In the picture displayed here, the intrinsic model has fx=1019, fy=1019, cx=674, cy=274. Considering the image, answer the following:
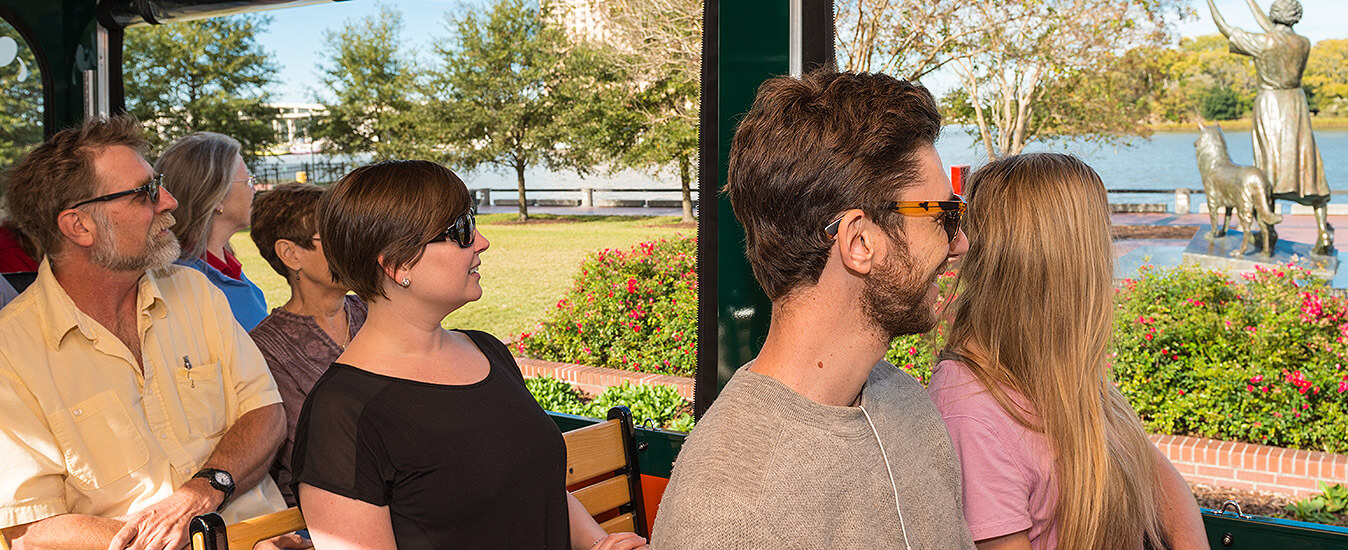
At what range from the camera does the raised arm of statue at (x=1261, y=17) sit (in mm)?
6207

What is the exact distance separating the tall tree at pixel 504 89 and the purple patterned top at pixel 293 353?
9.39 metres

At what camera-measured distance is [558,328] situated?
7.63 m

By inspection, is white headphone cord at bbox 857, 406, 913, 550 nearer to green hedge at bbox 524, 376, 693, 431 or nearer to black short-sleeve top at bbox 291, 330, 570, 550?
black short-sleeve top at bbox 291, 330, 570, 550

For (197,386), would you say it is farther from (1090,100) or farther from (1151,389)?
(1090,100)

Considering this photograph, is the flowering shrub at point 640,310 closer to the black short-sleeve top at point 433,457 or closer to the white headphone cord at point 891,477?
the black short-sleeve top at point 433,457

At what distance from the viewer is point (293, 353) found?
2.54 meters

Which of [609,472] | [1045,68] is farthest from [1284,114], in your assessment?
[609,472]

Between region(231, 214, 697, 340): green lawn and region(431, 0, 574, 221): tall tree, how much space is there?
2.70ft

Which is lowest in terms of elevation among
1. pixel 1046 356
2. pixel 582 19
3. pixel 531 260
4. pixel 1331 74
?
pixel 531 260

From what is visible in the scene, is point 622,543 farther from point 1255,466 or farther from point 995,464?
point 1255,466

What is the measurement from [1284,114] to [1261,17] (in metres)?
0.68

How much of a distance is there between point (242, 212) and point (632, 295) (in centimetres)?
407

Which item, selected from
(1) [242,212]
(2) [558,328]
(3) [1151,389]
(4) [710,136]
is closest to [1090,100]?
(3) [1151,389]

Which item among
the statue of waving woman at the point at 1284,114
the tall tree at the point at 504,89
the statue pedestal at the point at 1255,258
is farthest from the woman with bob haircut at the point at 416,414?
the tall tree at the point at 504,89
